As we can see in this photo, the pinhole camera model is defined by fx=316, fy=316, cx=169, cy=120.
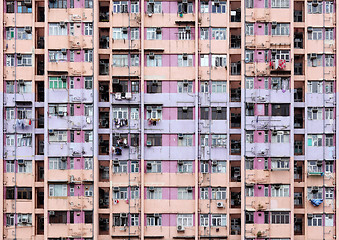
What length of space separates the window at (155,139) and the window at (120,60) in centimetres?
470

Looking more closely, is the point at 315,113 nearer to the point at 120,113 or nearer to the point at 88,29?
the point at 120,113

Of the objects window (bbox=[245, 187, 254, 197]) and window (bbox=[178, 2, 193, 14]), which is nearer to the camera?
window (bbox=[245, 187, 254, 197])

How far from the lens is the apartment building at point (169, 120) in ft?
62.5

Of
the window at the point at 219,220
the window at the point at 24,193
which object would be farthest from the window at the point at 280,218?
the window at the point at 24,193

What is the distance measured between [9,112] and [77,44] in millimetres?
5928

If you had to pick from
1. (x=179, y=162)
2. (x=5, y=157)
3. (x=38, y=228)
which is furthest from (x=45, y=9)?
(x=38, y=228)

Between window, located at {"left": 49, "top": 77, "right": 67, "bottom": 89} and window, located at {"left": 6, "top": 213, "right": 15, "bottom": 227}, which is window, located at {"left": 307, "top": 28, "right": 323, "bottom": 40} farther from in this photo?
window, located at {"left": 6, "top": 213, "right": 15, "bottom": 227}

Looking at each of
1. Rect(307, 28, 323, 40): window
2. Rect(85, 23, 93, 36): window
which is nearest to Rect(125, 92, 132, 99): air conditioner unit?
Rect(85, 23, 93, 36): window

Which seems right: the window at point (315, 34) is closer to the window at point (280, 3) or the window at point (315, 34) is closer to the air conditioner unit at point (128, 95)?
the window at point (280, 3)

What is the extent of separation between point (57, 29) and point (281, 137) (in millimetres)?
15087

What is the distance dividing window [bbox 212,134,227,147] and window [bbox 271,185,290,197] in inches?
157

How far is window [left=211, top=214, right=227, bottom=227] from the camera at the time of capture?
19.3m

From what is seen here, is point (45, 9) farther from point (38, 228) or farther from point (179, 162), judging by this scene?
point (38, 228)

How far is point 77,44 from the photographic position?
19.1 m
